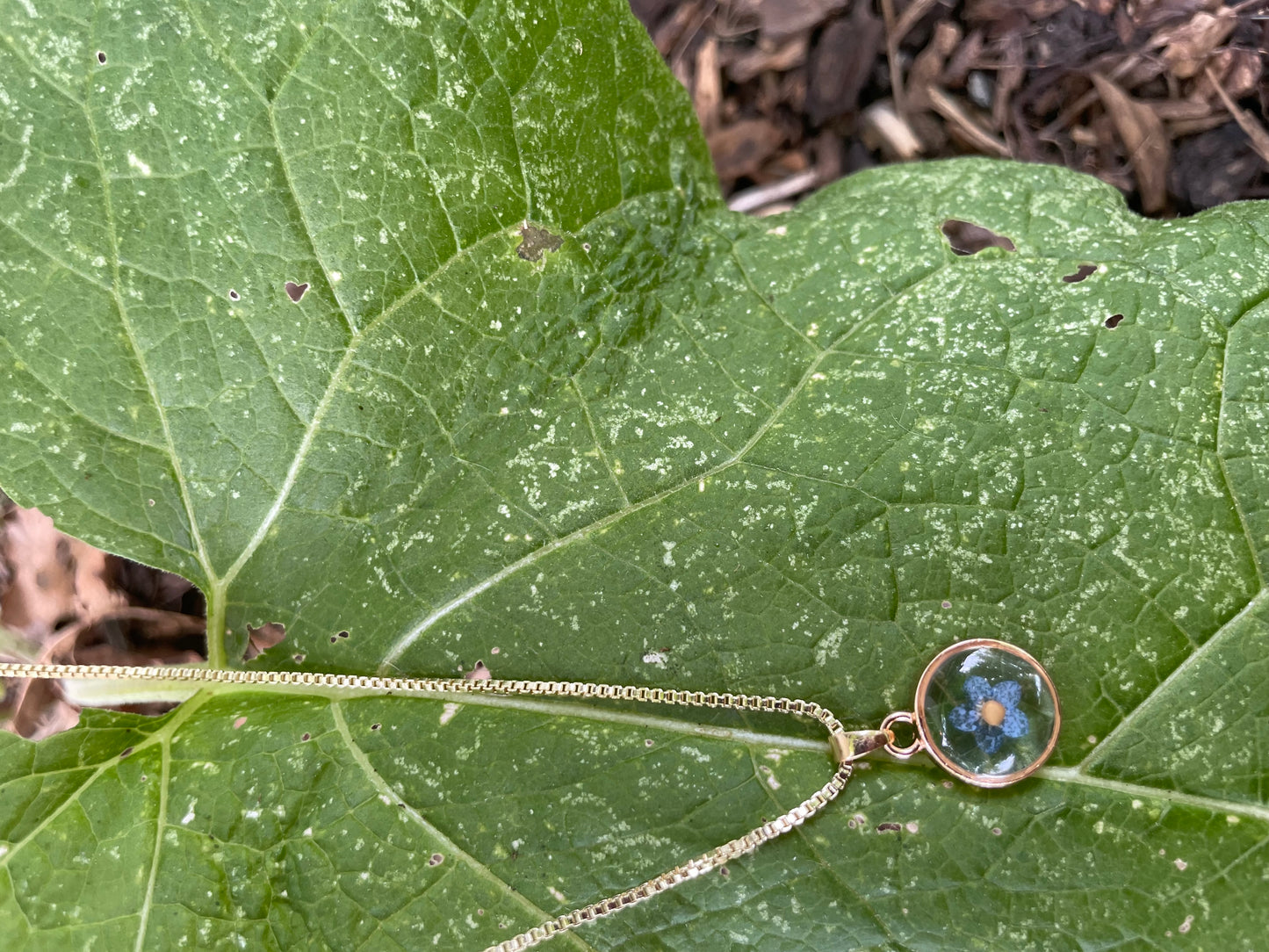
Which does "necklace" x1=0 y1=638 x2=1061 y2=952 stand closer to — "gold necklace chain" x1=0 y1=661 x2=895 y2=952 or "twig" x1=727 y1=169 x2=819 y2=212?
"gold necklace chain" x1=0 y1=661 x2=895 y2=952

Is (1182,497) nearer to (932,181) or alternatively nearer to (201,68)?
(932,181)

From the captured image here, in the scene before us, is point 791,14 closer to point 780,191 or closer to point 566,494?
point 780,191

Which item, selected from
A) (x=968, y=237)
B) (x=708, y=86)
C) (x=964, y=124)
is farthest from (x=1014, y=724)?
(x=708, y=86)

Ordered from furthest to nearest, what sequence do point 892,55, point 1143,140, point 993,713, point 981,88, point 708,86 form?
point 708,86 → point 892,55 → point 981,88 → point 1143,140 → point 993,713

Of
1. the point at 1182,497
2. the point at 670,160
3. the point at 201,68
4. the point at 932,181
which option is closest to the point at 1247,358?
the point at 1182,497

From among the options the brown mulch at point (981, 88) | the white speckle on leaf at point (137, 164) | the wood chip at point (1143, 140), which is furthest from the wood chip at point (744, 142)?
the white speckle on leaf at point (137, 164)

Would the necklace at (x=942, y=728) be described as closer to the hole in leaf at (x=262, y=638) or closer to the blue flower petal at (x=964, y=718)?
the blue flower petal at (x=964, y=718)
